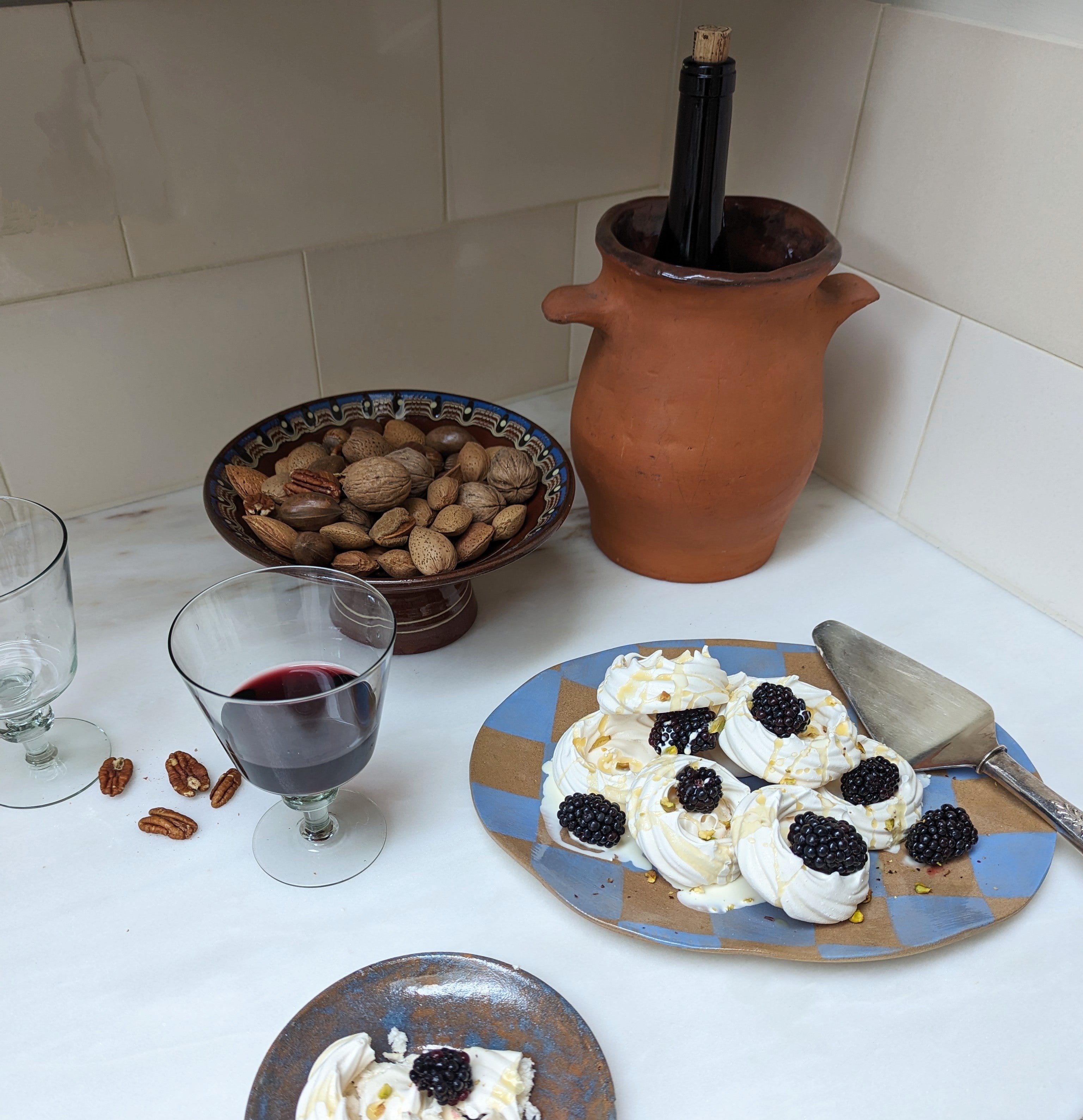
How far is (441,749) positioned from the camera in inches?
26.0

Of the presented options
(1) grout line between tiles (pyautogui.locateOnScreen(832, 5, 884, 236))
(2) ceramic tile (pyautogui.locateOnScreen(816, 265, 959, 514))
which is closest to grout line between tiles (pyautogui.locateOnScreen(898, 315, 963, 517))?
(2) ceramic tile (pyautogui.locateOnScreen(816, 265, 959, 514))

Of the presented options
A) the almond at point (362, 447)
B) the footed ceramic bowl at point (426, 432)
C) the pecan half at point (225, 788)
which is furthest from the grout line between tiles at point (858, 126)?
the pecan half at point (225, 788)

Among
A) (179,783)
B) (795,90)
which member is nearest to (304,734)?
(179,783)

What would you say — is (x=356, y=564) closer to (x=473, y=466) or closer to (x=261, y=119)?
(x=473, y=466)

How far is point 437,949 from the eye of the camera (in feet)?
1.78

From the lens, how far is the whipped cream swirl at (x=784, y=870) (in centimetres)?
52

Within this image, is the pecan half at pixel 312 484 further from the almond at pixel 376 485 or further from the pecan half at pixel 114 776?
the pecan half at pixel 114 776

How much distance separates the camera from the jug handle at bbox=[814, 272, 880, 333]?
2.44 ft

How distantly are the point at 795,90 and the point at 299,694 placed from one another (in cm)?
66

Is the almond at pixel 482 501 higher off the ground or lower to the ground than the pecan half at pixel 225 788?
higher

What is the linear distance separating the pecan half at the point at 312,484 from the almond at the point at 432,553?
0.07 metres

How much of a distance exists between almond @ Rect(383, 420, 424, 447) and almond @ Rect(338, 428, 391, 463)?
0.01 m

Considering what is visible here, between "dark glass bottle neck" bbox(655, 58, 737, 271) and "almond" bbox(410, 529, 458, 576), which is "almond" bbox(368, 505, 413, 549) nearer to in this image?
"almond" bbox(410, 529, 458, 576)

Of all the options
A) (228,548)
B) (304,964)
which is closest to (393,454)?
(228,548)
